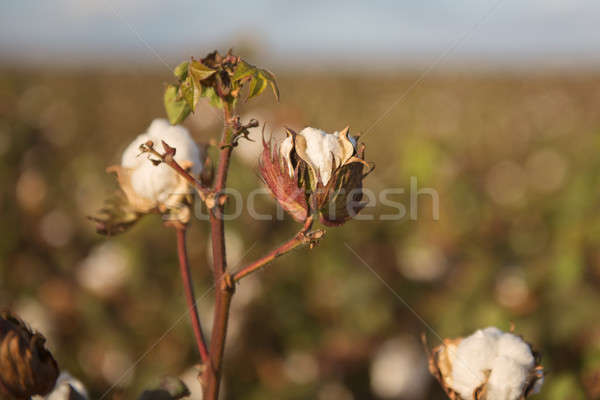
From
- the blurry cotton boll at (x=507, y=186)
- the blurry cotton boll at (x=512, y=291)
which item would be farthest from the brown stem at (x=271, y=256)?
the blurry cotton boll at (x=507, y=186)

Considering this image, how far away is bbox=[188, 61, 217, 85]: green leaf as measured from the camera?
48 cm

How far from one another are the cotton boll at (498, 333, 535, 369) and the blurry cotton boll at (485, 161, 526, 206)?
193 cm

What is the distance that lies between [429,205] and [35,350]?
182 centimetres

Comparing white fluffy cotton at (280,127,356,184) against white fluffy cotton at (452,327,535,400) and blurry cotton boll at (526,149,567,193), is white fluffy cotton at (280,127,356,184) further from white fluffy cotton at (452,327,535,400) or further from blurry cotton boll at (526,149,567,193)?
blurry cotton boll at (526,149,567,193)

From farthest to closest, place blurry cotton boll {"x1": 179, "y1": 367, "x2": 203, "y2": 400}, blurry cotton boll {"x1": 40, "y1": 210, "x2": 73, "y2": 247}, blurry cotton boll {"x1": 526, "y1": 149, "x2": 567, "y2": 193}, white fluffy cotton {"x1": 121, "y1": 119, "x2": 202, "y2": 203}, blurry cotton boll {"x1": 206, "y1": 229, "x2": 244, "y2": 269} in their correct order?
1. blurry cotton boll {"x1": 526, "y1": 149, "x2": 567, "y2": 193}
2. blurry cotton boll {"x1": 40, "y1": 210, "x2": 73, "y2": 247}
3. blurry cotton boll {"x1": 206, "y1": 229, "x2": 244, "y2": 269}
4. blurry cotton boll {"x1": 179, "y1": 367, "x2": 203, "y2": 400}
5. white fluffy cotton {"x1": 121, "y1": 119, "x2": 202, "y2": 203}

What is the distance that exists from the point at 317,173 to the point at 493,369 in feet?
A: 0.94

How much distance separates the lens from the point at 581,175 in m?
1.90

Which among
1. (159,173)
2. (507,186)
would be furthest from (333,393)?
(507,186)

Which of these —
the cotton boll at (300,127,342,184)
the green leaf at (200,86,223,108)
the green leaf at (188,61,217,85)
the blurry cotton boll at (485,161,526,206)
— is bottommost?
the cotton boll at (300,127,342,184)

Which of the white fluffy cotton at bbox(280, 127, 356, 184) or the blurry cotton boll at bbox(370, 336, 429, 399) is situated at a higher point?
the white fluffy cotton at bbox(280, 127, 356, 184)

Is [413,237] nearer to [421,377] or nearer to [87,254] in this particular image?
[421,377]

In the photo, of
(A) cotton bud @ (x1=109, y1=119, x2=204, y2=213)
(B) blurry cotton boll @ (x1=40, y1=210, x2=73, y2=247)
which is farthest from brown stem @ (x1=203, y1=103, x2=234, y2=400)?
(B) blurry cotton boll @ (x1=40, y1=210, x2=73, y2=247)

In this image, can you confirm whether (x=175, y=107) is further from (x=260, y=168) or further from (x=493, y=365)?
(x=493, y=365)

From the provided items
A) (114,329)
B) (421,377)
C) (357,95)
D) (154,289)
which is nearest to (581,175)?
(421,377)
